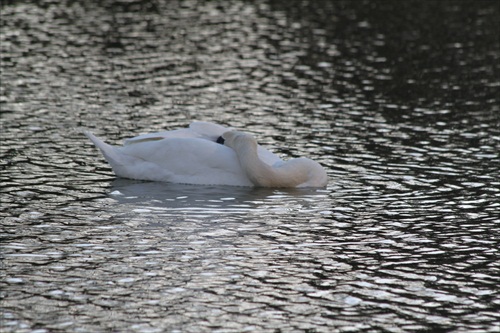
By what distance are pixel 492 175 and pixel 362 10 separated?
1884 cm

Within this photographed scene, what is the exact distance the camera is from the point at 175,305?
11.6 m

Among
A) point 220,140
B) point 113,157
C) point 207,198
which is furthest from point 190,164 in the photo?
point 113,157

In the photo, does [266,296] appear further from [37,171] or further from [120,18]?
[120,18]

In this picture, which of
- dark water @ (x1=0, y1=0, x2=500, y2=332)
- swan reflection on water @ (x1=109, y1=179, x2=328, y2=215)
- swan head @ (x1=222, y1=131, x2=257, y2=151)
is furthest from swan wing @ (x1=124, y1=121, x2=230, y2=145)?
dark water @ (x1=0, y1=0, x2=500, y2=332)

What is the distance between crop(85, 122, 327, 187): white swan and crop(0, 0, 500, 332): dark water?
276mm

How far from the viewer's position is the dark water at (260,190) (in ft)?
38.5

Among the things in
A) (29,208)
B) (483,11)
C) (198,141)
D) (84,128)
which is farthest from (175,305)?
(483,11)

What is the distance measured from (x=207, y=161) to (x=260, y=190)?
97cm

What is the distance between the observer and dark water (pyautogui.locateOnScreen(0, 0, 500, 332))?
11.7 metres

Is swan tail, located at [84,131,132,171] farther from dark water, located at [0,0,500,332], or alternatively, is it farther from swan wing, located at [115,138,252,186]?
dark water, located at [0,0,500,332]

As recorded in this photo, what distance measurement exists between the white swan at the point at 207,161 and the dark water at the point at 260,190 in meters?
0.28

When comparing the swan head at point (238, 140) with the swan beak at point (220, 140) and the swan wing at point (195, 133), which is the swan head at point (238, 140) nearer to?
the swan beak at point (220, 140)

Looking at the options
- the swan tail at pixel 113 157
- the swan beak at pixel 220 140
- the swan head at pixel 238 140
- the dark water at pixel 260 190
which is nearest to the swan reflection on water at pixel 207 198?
the dark water at pixel 260 190

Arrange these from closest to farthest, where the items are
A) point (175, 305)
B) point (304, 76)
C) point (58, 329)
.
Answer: point (58, 329), point (175, 305), point (304, 76)
